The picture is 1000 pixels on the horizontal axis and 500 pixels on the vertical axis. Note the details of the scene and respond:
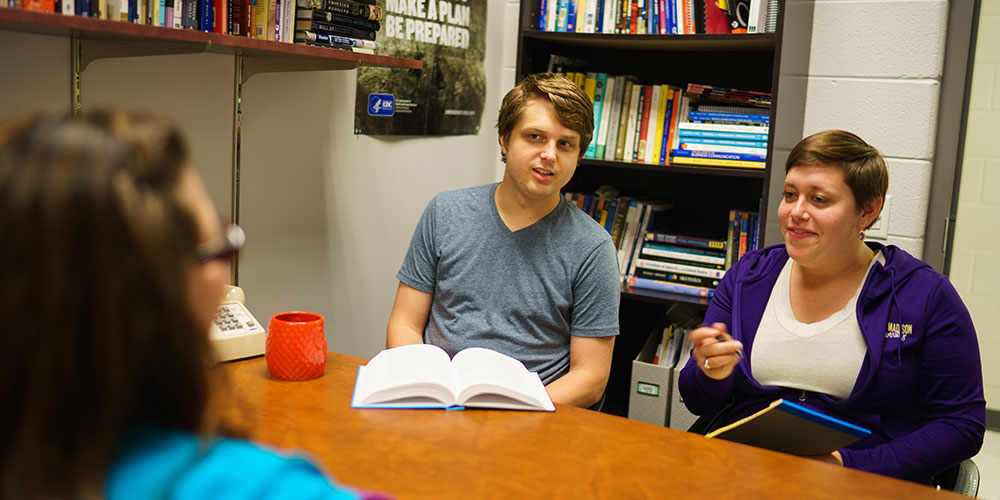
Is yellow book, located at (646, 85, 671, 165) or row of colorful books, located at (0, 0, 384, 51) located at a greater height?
row of colorful books, located at (0, 0, 384, 51)

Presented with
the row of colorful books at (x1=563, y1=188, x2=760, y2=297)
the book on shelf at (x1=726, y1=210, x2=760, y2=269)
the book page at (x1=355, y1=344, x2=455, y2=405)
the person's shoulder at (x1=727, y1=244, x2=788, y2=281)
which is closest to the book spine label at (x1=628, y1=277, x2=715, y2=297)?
the row of colorful books at (x1=563, y1=188, x2=760, y2=297)

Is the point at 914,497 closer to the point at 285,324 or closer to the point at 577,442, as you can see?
the point at 577,442

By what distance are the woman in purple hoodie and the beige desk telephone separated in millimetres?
842

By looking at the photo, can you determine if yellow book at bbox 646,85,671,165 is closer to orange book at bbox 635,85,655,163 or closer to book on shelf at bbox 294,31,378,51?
orange book at bbox 635,85,655,163

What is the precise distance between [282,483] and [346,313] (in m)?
1.90

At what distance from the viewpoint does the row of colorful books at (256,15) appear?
56.0 inches

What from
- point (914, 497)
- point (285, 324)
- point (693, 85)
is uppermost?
point (693, 85)

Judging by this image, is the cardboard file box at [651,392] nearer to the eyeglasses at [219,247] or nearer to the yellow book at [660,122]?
the yellow book at [660,122]

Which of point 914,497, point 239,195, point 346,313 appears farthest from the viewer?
point 346,313

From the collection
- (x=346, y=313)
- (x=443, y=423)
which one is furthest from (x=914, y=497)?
(x=346, y=313)

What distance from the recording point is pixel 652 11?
2.61 metres

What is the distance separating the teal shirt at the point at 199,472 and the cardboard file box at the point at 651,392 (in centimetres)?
192

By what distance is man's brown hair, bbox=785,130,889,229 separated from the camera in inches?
64.5

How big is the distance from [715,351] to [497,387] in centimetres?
43
